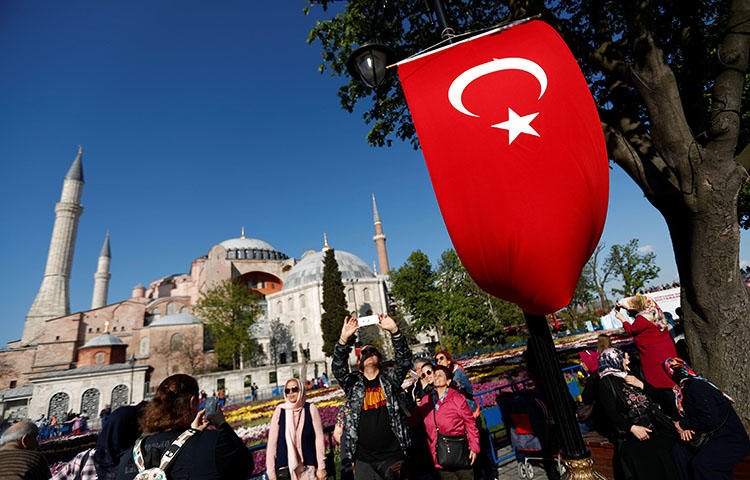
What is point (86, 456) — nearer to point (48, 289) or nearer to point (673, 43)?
point (673, 43)

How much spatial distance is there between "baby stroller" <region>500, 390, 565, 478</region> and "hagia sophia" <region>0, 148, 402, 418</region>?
27236 millimetres

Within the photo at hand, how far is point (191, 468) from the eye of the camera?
2.04m

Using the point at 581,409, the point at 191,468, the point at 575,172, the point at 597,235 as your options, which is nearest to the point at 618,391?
the point at 581,409

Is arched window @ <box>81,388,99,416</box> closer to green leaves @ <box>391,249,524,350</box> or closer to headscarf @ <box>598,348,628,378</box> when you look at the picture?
green leaves @ <box>391,249,524,350</box>

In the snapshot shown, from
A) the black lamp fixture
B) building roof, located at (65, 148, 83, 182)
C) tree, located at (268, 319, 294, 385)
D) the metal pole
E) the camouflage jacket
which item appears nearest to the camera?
the metal pole

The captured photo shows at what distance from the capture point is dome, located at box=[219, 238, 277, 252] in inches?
2234

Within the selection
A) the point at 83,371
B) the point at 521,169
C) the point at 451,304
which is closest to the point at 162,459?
the point at 521,169

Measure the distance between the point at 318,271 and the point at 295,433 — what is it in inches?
1572

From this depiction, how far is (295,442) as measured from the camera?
352 centimetres

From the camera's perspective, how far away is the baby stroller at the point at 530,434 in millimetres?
4582

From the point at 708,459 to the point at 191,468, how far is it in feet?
13.5

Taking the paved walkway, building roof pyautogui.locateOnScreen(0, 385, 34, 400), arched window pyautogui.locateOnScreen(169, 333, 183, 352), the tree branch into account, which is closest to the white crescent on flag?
the tree branch

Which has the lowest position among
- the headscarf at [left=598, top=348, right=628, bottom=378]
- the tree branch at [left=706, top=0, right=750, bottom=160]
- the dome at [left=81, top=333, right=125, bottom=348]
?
the headscarf at [left=598, top=348, right=628, bottom=378]

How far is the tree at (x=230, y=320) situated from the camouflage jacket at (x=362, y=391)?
109ft
